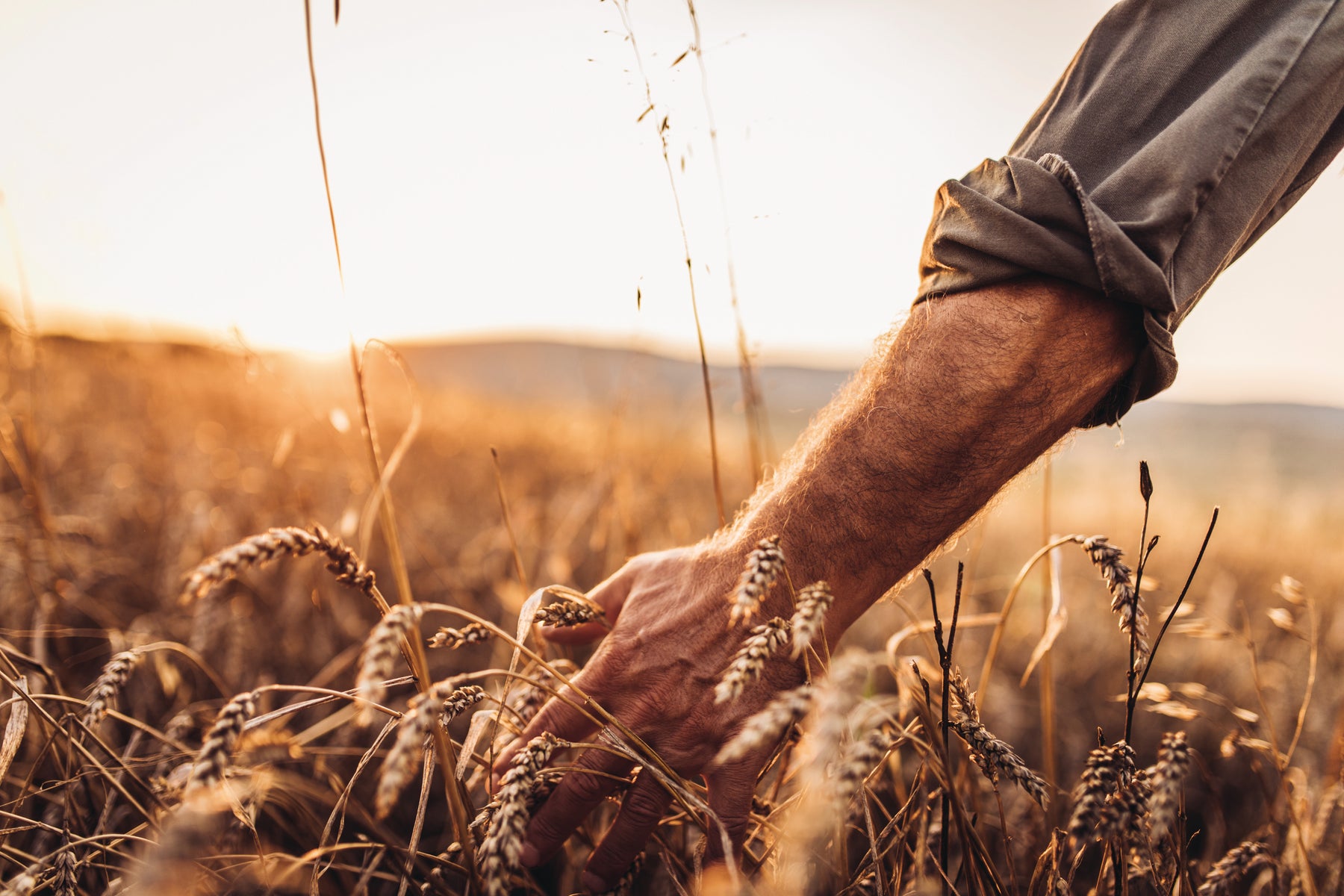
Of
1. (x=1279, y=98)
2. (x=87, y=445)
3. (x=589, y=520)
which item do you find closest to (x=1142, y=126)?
(x=1279, y=98)

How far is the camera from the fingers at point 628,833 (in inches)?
41.7

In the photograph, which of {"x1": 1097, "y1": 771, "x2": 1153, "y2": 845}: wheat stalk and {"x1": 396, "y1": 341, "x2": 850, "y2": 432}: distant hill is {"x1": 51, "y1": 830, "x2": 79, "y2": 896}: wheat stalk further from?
{"x1": 396, "y1": 341, "x2": 850, "y2": 432}: distant hill

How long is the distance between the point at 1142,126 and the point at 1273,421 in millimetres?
50572

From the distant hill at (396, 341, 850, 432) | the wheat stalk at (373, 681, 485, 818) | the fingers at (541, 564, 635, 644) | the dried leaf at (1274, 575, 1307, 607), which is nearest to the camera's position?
the wheat stalk at (373, 681, 485, 818)

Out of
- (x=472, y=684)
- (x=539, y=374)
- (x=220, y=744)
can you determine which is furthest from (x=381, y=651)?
(x=539, y=374)

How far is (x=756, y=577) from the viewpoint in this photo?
0.74m

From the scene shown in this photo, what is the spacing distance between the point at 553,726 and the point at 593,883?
268mm

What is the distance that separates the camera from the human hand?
1063 millimetres

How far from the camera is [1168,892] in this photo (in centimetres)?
99

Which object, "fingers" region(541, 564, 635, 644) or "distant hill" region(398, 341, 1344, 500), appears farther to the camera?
"distant hill" region(398, 341, 1344, 500)

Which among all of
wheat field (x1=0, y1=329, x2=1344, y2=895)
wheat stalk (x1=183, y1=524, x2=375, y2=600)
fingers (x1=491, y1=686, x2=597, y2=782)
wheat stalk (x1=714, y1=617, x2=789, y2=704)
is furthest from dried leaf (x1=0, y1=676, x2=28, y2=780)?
wheat stalk (x1=714, y1=617, x2=789, y2=704)

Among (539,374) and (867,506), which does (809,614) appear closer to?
(867,506)

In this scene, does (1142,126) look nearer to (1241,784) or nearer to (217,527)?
(1241,784)

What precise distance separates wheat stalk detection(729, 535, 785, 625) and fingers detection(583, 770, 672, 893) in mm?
495
